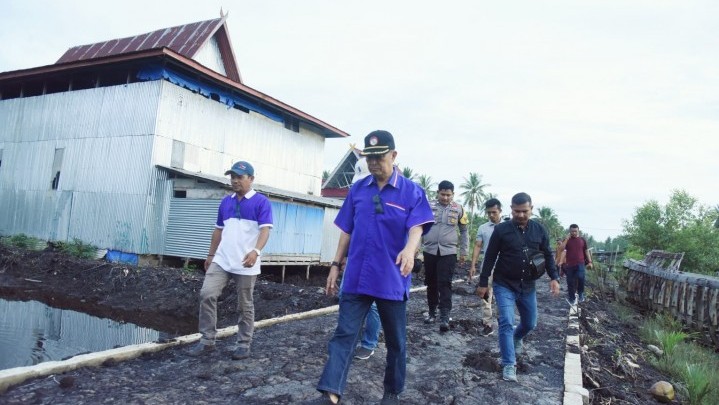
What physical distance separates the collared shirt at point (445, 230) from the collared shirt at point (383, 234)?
2.69 metres

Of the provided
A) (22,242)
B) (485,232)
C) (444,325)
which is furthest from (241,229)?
(22,242)

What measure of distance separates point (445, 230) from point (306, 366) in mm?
2653

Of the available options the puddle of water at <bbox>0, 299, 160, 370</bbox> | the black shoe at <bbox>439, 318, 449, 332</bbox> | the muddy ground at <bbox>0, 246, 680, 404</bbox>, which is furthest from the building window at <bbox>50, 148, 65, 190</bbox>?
the black shoe at <bbox>439, 318, 449, 332</bbox>

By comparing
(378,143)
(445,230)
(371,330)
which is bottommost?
(371,330)

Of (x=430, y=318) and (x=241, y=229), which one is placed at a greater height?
(x=241, y=229)

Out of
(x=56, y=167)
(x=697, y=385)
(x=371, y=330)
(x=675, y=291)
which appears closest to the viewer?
(x=371, y=330)

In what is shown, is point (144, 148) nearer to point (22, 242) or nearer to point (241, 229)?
point (22, 242)

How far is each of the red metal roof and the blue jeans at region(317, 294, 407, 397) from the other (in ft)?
53.0

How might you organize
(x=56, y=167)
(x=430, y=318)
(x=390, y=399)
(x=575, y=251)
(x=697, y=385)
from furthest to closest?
1. (x=56, y=167)
2. (x=575, y=251)
3. (x=430, y=318)
4. (x=697, y=385)
5. (x=390, y=399)

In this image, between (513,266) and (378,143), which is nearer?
(378,143)

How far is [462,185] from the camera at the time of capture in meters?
54.2

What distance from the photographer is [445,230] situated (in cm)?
598

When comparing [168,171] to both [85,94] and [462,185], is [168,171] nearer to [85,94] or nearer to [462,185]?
[85,94]

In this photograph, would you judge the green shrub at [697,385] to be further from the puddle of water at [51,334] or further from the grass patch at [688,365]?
the puddle of water at [51,334]
